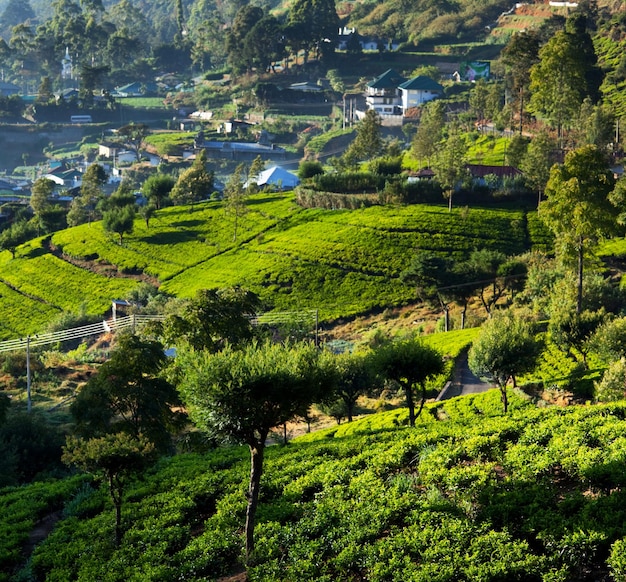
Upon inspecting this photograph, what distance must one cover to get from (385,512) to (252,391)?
4289 millimetres

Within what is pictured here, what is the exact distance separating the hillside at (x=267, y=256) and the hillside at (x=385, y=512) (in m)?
39.8

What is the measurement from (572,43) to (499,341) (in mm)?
58348

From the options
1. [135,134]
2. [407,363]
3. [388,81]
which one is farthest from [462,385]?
[135,134]

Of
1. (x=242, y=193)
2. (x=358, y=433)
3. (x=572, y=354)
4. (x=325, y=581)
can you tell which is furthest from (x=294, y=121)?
(x=325, y=581)

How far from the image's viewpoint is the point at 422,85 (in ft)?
504

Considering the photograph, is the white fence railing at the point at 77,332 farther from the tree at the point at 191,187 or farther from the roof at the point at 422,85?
the roof at the point at 422,85

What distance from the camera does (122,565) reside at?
21047mm

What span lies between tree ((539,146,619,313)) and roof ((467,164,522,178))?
37.7m

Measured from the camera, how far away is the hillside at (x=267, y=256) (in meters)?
70.1

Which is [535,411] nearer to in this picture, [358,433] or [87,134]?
[358,433]

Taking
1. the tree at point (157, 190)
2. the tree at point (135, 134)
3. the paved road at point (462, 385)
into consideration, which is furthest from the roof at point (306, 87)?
the paved road at point (462, 385)

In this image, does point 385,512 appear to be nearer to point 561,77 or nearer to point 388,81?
point 561,77

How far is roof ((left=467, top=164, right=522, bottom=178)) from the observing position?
278 ft

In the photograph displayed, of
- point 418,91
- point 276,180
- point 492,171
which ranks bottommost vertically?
point 276,180
